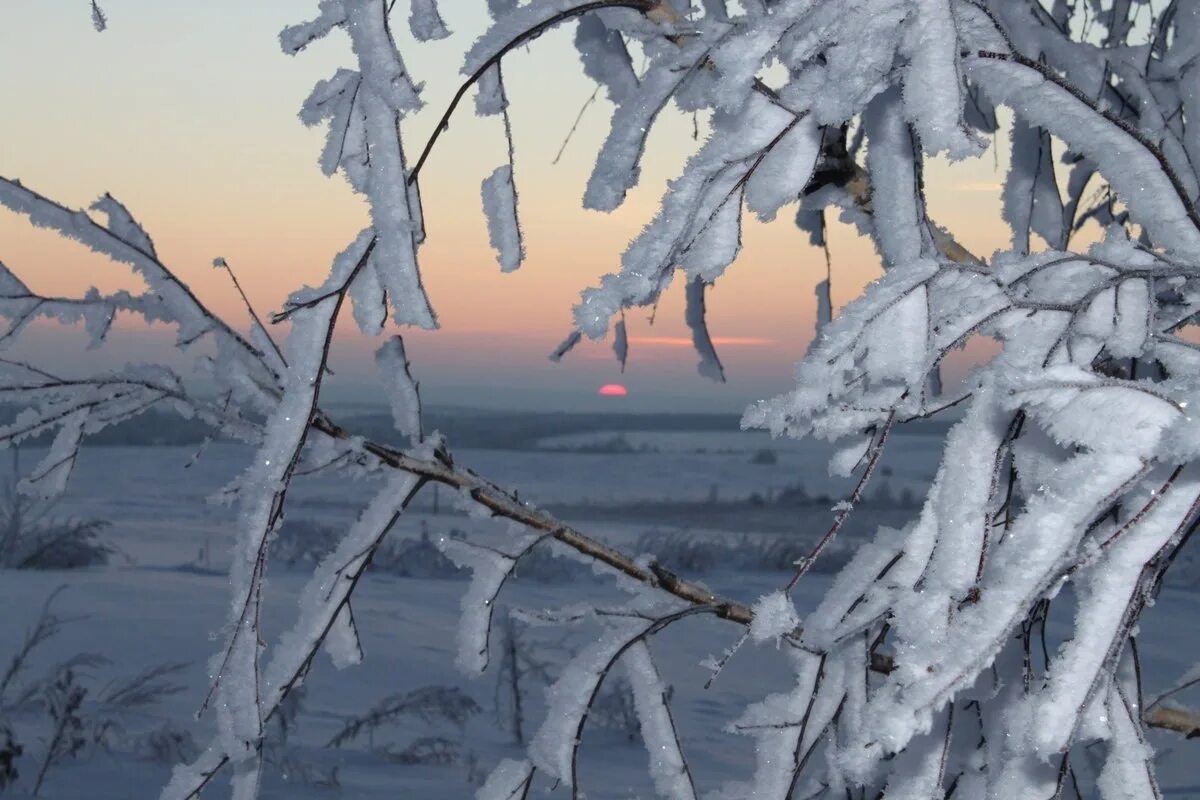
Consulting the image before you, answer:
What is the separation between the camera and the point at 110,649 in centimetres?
557

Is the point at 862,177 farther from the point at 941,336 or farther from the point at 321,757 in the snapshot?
the point at 321,757

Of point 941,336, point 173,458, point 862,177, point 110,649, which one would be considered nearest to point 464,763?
point 110,649

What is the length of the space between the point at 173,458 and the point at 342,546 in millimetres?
11352

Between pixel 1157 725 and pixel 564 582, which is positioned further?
pixel 564 582

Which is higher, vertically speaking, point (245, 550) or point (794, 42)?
point (794, 42)

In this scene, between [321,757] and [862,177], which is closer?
[862,177]

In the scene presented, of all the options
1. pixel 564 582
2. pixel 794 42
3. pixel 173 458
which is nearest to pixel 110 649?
pixel 564 582

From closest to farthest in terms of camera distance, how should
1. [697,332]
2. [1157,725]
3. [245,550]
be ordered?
[245,550]
[1157,725]
[697,332]

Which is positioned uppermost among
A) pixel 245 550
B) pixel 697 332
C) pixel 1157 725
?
pixel 697 332

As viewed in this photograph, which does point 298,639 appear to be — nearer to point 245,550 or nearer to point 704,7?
point 245,550

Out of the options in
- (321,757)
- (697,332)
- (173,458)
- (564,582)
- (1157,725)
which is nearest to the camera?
(1157,725)

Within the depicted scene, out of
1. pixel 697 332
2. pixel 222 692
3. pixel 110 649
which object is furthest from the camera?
pixel 110 649

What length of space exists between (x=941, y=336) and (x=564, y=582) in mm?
6913

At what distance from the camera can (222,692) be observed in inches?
44.9
